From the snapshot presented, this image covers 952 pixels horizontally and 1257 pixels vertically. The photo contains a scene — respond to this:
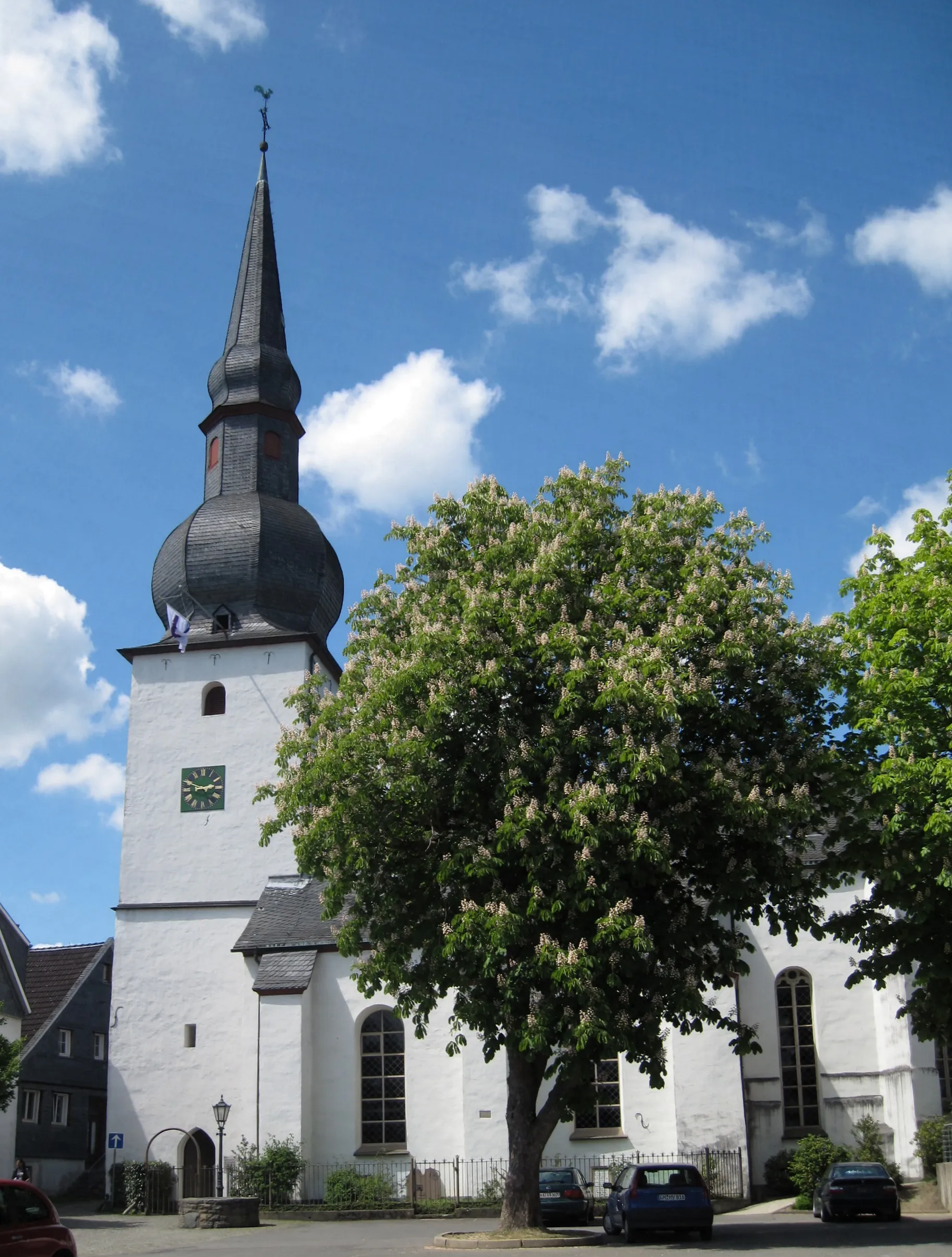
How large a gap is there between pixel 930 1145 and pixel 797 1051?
4.35 meters

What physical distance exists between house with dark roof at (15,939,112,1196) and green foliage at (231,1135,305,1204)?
11.4 m

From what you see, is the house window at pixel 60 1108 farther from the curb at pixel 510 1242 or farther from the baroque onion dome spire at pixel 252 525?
the curb at pixel 510 1242

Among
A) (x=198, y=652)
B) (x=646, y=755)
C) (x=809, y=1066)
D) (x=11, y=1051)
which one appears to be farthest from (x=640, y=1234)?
(x=198, y=652)

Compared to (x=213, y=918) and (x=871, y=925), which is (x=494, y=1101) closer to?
(x=213, y=918)

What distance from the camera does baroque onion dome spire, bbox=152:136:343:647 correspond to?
38250 millimetres

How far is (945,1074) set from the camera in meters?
31.0

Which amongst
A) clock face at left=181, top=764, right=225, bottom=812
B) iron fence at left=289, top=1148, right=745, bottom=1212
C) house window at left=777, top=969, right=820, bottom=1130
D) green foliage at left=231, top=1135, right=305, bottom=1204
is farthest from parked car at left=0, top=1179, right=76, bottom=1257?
clock face at left=181, top=764, right=225, bottom=812

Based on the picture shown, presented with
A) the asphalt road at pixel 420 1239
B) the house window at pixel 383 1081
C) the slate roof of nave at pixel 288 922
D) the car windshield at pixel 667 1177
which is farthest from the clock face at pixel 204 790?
the car windshield at pixel 667 1177

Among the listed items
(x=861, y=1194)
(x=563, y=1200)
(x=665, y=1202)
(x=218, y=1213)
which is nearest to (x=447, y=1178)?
(x=218, y=1213)

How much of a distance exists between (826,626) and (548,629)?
4269 mm

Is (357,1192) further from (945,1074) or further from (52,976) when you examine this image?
(52,976)

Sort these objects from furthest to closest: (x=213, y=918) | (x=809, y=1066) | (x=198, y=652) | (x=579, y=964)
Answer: (x=198, y=652)
(x=213, y=918)
(x=809, y=1066)
(x=579, y=964)

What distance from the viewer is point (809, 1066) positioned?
32.5m

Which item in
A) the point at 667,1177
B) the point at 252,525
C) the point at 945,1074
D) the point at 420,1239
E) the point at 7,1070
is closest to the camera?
the point at 667,1177
